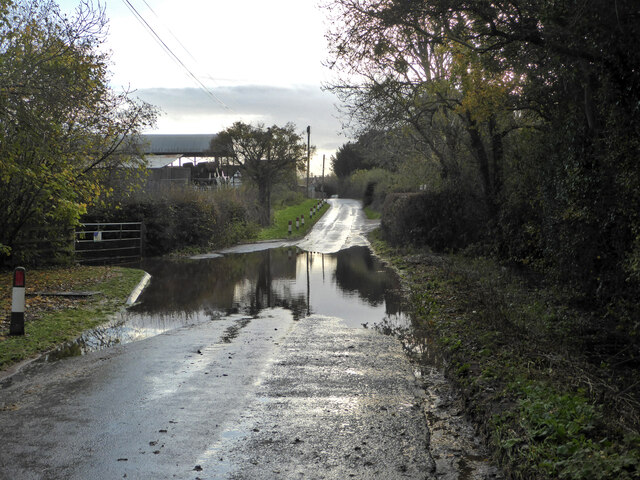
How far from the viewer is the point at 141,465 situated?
4.26 metres

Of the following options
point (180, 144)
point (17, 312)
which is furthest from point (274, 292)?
point (180, 144)

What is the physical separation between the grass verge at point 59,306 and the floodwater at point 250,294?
34 cm

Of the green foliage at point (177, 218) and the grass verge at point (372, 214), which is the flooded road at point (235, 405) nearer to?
the green foliage at point (177, 218)

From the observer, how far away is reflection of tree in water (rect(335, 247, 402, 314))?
12984 mm

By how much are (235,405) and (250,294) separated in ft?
27.0

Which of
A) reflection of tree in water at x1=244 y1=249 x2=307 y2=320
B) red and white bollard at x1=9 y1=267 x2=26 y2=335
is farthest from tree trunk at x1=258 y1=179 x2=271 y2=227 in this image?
red and white bollard at x1=9 y1=267 x2=26 y2=335

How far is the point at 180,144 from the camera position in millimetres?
63094

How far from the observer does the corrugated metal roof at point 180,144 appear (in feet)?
203

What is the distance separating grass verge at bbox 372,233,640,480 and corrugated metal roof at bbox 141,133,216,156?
52.5 m

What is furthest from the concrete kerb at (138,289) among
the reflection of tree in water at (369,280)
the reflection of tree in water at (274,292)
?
the reflection of tree in water at (369,280)

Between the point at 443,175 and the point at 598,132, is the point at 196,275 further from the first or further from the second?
the point at 598,132

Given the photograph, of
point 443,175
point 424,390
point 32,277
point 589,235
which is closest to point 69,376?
point 424,390

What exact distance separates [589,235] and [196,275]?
11605mm

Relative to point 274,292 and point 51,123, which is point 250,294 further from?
point 51,123
